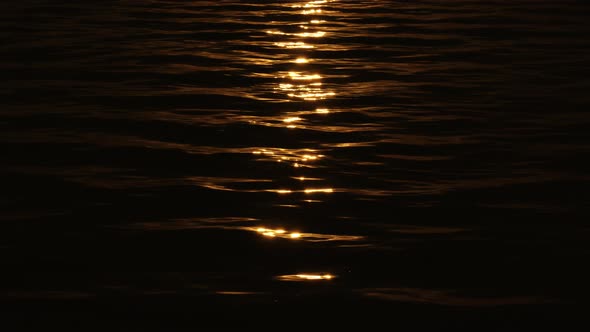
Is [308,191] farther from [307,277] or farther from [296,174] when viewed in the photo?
[307,277]

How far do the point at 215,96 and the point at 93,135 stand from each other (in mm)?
1704

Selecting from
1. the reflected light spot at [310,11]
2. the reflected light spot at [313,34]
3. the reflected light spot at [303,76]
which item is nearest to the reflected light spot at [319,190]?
the reflected light spot at [303,76]

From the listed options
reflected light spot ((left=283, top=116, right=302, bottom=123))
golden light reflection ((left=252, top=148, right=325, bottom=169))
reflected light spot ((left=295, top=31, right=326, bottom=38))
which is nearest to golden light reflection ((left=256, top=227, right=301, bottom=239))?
golden light reflection ((left=252, top=148, right=325, bottom=169))

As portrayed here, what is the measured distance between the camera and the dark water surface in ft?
20.7

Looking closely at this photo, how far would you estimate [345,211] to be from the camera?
7734mm

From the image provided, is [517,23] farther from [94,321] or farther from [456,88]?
[94,321]

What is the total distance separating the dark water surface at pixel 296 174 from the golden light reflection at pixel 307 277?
0.02m

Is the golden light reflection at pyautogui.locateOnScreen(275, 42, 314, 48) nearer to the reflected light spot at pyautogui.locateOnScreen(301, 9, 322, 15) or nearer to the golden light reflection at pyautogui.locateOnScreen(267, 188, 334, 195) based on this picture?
the reflected light spot at pyautogui.locateOnScreen(301, 9, 322, 15)

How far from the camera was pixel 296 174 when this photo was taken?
28.3ft

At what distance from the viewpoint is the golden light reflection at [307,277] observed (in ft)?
21.4

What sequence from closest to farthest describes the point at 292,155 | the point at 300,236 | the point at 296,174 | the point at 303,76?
the point at 300,236, the point at 296,174, the point at 292,155, the point at 303,76

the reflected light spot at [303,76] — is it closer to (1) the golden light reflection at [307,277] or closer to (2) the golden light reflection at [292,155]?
(2) the golden light reflection at [292,155]

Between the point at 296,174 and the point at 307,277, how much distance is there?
7.01ft

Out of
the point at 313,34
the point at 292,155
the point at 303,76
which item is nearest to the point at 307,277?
the point at 292,155
